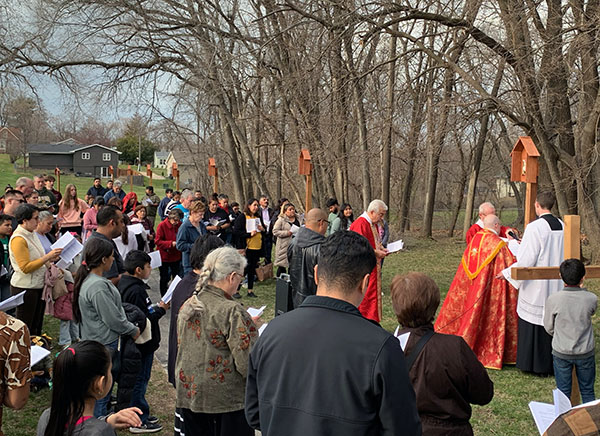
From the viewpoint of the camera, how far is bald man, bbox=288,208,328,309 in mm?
6289

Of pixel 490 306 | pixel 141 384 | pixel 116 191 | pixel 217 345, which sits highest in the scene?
pixel 116 191

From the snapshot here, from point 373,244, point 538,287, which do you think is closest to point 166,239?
point 373,244

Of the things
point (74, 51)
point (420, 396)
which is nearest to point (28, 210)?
point (420, 396)

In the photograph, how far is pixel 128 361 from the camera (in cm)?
508

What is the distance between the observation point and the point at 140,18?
18.2 meters

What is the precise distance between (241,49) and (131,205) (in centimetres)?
791

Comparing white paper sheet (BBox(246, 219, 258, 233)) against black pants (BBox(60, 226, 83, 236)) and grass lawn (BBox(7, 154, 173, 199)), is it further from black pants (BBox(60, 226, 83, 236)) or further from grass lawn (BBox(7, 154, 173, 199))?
grass lawn (BBox(7, 154, 173, 199))

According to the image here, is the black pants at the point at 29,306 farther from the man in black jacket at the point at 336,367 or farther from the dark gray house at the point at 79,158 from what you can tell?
the dark gray house at the point at 79,158

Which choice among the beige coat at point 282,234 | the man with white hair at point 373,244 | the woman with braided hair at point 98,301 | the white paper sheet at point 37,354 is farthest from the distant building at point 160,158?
the white paper sheet at point 37,354

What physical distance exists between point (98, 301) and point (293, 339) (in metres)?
2.70

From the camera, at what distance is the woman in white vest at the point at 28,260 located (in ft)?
21.2

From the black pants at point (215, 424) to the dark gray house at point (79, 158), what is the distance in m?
78.3

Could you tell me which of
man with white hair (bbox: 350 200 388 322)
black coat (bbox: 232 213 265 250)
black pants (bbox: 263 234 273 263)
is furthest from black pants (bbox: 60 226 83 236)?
man with white hair (bbox: 350 200 388 322)

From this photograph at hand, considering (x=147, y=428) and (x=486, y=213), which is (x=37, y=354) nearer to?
(x=147, y=428)
